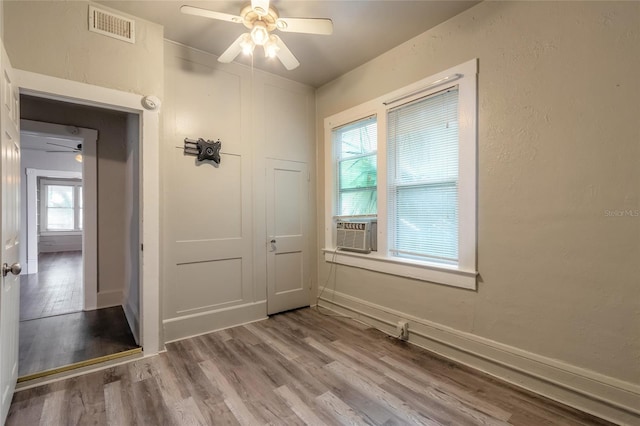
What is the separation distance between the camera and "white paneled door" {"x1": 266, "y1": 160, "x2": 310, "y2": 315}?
11.6 ft

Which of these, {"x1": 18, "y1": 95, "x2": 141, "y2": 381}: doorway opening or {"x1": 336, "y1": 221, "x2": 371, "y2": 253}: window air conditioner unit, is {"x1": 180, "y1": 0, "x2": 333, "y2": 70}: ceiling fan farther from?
{"x1": 336, "y1": 221, "x2": 371, "y2": 253}: window air conditioner unit

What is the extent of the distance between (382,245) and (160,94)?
2.54 m

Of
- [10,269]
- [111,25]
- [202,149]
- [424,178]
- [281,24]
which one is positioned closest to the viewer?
[10,269]

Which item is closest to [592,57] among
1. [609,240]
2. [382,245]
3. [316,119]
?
[609,240]

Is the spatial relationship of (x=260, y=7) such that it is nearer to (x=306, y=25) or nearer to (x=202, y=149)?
(x=306, y=25)

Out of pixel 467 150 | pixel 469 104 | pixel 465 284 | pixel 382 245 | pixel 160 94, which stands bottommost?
pixel 465 284

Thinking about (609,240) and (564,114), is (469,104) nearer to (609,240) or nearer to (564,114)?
(564,114)

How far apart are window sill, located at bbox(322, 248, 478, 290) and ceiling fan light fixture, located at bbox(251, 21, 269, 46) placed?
2.23 metres

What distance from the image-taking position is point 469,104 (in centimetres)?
236

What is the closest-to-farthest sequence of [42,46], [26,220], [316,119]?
1. [42,46]
2. [316,119]
3. [26,220]

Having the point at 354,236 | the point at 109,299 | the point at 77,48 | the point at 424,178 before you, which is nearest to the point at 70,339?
the point at 109,299

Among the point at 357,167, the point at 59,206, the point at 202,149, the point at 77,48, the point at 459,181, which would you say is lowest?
the point at 59,206

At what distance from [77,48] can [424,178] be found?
3.02 meters

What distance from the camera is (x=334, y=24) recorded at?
8.43 ft
